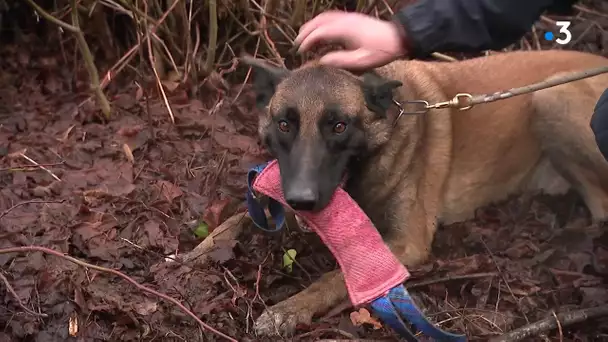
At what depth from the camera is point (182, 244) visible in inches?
143

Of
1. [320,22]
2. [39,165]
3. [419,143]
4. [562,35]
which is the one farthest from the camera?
[562,35]

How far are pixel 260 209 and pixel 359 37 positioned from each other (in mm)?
1112

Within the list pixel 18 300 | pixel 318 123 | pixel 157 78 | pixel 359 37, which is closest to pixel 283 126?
pixel 318 123

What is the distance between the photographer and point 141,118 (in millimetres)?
4789

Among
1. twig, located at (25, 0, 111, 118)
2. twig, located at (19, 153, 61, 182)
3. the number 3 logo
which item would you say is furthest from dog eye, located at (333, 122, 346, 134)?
the number 3 logo

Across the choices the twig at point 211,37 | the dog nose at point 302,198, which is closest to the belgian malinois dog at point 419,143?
the dog nose at point 302,198

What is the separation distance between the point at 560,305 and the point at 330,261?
1.08 m

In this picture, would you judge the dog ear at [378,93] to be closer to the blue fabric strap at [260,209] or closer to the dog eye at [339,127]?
the dog eye at [339,127]

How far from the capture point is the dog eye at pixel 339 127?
3.18 meters

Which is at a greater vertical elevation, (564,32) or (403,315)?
(403,315)

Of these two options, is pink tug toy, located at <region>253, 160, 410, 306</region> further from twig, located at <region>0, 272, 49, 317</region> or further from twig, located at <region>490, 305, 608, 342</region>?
twig, located at <region>0, 272, 49, 317</region>

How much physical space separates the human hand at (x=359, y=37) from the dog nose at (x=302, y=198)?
0.52 m

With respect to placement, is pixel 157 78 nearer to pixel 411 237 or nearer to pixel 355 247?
pixel 411 237

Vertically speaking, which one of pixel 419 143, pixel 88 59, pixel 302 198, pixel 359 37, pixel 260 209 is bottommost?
pixel 260 209
